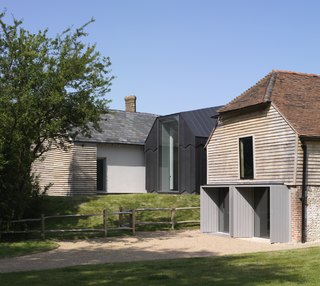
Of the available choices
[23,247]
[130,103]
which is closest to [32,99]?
[23,247]

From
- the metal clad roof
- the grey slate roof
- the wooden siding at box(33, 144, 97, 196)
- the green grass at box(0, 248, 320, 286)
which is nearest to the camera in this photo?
A: the green grass at box(0, 248, 320, 286)

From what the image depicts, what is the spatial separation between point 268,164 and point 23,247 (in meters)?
9.45

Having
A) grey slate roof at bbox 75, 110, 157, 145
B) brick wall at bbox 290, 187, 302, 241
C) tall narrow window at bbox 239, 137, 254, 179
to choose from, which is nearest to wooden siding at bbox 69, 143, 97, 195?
grey slate roof at bbox 75, 110, 157, 145

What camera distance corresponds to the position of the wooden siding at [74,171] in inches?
1235

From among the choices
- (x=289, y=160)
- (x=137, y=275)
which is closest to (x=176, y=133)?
(x=289, y=160)

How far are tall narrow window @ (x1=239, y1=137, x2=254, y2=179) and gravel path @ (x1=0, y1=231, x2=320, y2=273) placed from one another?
107 inches

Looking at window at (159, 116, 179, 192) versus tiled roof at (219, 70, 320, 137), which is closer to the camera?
tiled roof at (219, 70, 320, 137)

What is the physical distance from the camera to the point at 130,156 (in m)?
33.3

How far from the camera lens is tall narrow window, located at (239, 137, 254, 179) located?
21297mm

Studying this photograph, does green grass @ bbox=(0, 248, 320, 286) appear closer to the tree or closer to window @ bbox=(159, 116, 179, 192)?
the tree

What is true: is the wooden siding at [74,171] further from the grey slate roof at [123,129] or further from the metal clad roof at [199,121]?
the metal clad roof at [199,121]

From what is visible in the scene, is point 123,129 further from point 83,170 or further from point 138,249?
point 138,249

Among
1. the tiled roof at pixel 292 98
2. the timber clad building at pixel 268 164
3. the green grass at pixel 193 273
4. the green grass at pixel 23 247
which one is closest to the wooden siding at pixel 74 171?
the timber clad building at pixel 268 164

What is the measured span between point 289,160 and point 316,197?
1670mm
